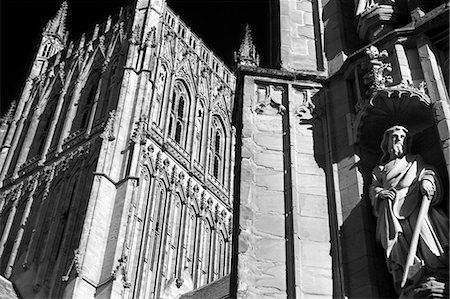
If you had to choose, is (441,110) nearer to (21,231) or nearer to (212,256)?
(212,256)

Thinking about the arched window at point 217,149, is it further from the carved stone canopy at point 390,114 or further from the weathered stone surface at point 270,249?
the weathered stone surface at point 270,249

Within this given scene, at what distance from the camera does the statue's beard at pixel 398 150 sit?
647cm

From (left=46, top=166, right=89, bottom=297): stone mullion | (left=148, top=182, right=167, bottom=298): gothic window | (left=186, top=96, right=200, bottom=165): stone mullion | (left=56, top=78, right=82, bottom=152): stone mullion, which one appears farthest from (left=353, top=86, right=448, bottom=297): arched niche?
(left=56, top=78, right=82, bottom=152): stone mullion

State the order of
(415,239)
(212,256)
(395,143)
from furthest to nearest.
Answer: (212,256) < (395,143) < (415,239)

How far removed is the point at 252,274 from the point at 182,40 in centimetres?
4009

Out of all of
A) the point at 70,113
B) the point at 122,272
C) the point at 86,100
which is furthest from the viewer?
the point at 86,100

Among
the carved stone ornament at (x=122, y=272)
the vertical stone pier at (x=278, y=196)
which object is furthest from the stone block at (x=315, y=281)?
the carved stone ornament at (x=122, y=272)

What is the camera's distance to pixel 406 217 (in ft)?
19.3

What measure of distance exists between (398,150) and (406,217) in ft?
2.63

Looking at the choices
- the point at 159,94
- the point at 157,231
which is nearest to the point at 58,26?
the point at 159,94

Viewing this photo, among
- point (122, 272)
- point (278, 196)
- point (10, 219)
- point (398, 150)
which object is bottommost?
point (278, 196)

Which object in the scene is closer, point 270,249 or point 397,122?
point 270,249

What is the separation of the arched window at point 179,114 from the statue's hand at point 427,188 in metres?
33.4

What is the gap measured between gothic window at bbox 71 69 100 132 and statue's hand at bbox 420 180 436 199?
34282 millimetres
